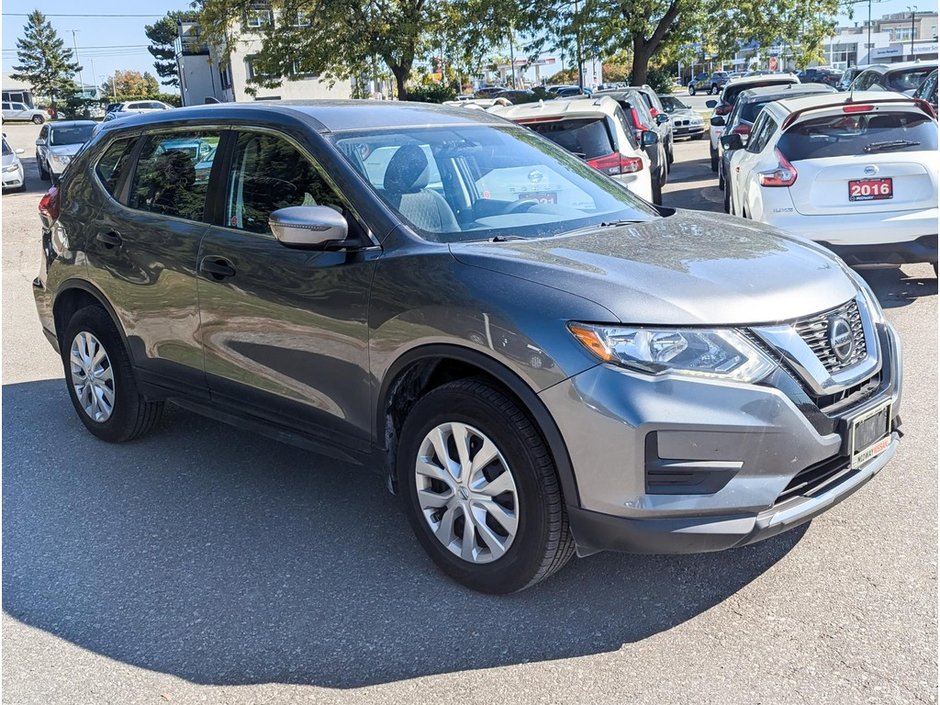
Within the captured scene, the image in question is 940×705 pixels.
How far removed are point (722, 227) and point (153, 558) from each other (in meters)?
2.85

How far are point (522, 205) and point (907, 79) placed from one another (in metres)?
17.8

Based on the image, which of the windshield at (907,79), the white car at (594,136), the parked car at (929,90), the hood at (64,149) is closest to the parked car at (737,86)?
the windshield at (907,79)

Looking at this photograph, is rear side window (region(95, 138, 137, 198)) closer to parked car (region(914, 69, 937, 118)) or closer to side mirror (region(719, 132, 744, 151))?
side mirror (region(719, 132, 744, 151))

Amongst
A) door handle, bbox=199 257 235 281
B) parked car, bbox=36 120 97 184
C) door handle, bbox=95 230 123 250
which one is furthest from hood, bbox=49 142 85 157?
door handle, bbox=199 257 235 281

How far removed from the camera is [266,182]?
14.7ft

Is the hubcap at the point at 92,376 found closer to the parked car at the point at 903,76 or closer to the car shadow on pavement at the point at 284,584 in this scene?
the car shadow on pavement at the point at 284,584

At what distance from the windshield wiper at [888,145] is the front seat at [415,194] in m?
5.07

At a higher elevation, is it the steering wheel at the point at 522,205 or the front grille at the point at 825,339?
the steering wheel at the point at 522,205

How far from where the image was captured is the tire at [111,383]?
5.38 m

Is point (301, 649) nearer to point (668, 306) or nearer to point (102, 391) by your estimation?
point (668, 306)

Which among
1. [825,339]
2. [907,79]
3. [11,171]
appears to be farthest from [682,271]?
[11,171]

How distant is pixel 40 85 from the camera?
102 meters

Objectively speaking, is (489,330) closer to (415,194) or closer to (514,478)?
(514,478)

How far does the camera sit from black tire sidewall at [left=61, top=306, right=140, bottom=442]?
536 cm
